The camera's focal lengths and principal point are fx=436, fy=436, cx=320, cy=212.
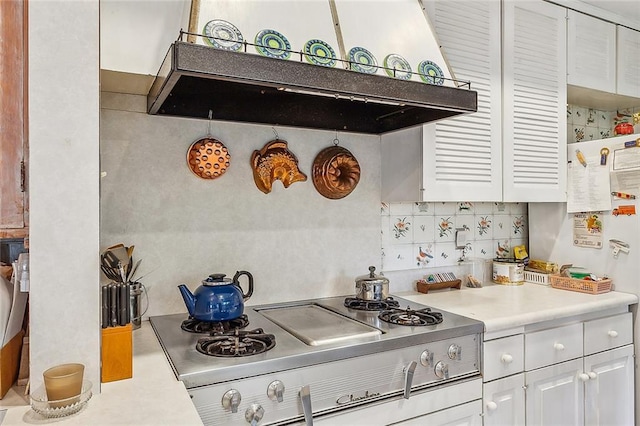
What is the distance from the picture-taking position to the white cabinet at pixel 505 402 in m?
1.76

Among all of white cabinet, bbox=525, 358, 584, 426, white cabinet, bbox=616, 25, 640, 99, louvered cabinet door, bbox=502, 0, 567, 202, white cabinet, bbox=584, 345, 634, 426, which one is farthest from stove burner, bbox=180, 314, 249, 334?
white cabinet, bbox=616, 25, 640, 99

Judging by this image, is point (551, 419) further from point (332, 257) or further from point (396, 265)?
point (332, 257)

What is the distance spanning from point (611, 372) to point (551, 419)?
470 millimetres

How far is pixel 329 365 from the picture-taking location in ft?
4.70

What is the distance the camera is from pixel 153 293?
5.98 feet

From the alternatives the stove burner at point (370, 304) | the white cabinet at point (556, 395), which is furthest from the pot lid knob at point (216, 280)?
the white cabinet at point (556, 395)

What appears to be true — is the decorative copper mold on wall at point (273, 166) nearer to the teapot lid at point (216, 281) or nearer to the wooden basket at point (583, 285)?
the teapot lid at point (216, 281)

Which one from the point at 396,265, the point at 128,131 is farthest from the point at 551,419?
the point at 128,131

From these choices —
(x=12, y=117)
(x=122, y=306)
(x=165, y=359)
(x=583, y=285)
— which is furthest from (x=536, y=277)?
(x=12, y=117)

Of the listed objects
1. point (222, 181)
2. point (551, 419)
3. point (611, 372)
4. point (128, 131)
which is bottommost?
point (551, 419)

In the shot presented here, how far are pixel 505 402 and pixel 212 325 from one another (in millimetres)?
1239

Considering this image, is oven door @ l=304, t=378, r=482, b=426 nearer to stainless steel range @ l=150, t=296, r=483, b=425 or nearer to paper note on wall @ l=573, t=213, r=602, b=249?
stainless steel range @ l=150, t=296, r=483, b=425

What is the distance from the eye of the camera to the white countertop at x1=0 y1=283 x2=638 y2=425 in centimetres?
103

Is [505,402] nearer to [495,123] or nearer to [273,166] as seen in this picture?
[495,123]
